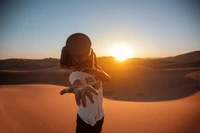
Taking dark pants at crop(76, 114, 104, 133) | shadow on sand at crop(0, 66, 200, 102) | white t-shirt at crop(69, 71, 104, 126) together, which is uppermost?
white t-shirt at crop(69, 71, 104, 126)

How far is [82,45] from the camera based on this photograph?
1.22 m

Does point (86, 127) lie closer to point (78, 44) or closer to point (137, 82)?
point (78, 44)

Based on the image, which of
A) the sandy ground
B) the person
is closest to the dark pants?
the person

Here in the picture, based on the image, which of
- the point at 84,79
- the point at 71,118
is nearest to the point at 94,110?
the point at 84,79

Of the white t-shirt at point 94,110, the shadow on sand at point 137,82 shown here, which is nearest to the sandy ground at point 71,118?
the white t-shirt at point 94,110

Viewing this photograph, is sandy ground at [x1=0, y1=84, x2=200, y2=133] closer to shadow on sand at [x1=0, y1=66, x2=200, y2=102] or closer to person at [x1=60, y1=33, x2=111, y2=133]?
person at [x1=60, y1=33, x2=111, y2=133]

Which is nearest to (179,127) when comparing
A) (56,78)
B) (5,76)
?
(56,78)

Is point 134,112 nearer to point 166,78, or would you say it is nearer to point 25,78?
point 166,78

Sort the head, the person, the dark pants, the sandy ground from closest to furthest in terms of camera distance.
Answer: the person
the head
the dark pants
the sandy ground

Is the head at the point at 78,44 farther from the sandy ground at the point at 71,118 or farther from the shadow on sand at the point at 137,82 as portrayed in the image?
the shadow on sand at the point at 137,82

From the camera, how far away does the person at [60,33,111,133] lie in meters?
1.03

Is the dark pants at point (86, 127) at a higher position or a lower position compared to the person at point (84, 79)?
lower

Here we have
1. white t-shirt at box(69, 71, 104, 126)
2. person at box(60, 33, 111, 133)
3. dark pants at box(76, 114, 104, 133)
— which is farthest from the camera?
dark pants at box(76, 114, 104, 133)

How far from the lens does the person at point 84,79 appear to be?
3.38 feet
